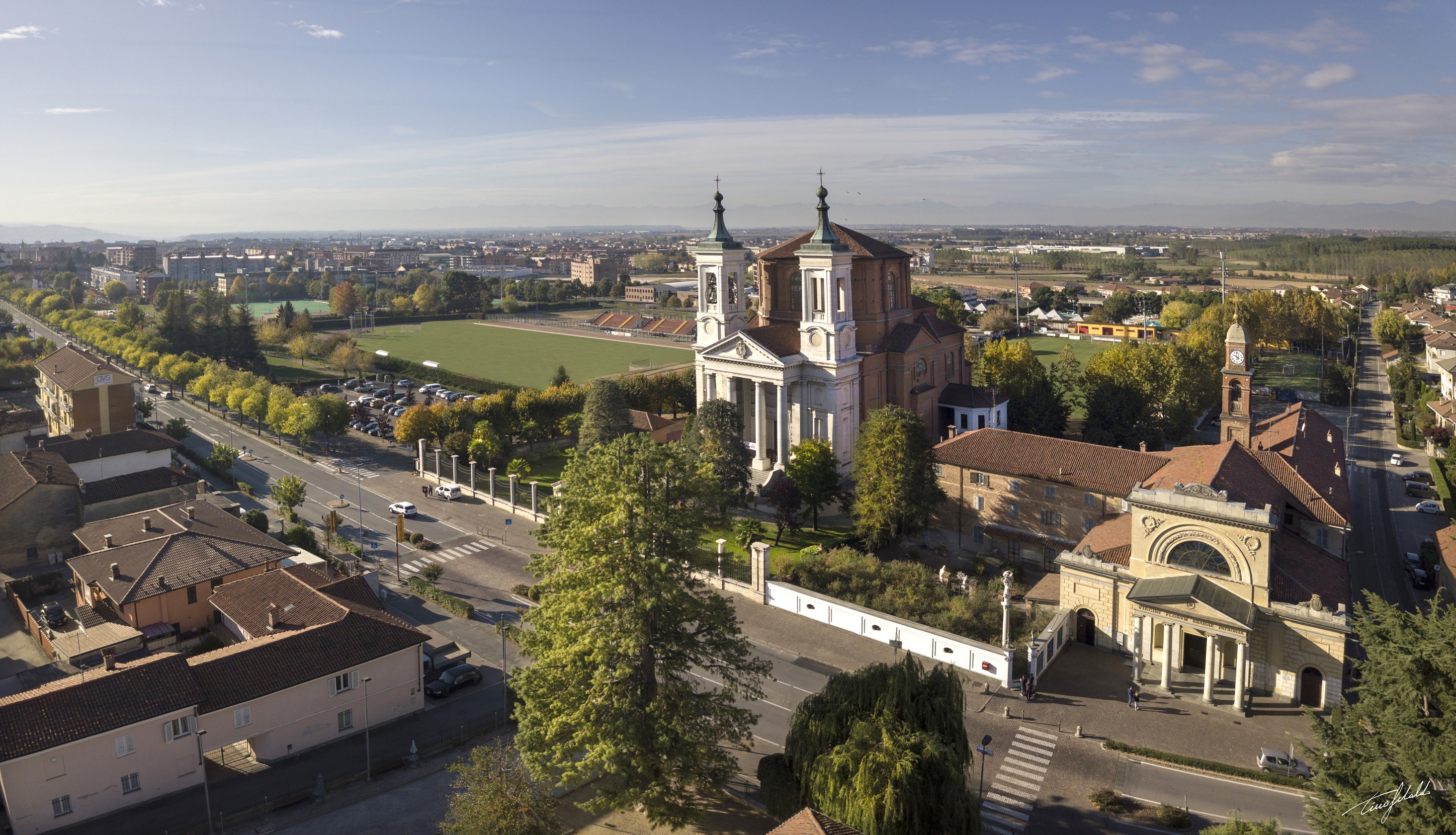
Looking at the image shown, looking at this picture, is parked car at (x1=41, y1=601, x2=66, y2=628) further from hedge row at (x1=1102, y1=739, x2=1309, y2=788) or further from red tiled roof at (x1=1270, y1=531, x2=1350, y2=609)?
red tiled roof at (x1=1270, y1=531, x2=1350, y2=609)

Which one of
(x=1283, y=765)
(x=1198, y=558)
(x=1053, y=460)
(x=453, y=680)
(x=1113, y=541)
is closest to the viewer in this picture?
(x=1283, y=765)

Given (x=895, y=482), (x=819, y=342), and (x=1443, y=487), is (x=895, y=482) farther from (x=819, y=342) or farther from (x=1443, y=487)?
(x=1443, y=487)

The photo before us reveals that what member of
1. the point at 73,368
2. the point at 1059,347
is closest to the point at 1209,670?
the point at 73,368

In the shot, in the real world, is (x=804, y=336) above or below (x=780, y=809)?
above

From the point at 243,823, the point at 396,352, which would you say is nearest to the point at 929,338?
the point at 243,823

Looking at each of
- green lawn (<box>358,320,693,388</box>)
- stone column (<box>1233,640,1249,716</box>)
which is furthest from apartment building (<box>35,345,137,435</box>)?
stone column (<box>1233,640,1249,716</box>)

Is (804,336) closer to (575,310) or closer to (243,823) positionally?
(243,823)
